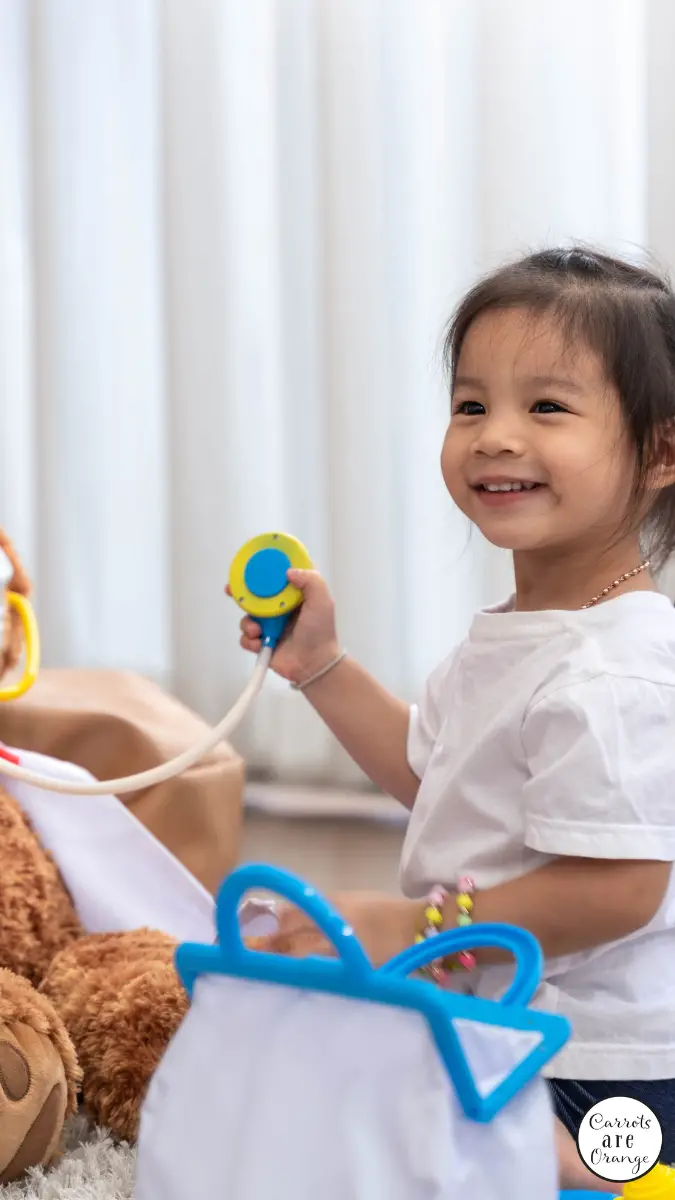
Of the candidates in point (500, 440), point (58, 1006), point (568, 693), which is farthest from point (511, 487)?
point (58, 1006)

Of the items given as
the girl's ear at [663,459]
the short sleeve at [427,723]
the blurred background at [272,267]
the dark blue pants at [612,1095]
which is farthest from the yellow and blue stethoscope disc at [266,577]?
the blurred background at [272,267]

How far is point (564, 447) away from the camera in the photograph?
797mm

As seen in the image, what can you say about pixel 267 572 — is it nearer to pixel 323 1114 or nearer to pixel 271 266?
pixel 323 1114

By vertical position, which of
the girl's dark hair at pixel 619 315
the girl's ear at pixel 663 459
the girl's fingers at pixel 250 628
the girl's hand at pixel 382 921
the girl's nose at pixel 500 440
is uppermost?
the girl's dark hair at pixel 619 315

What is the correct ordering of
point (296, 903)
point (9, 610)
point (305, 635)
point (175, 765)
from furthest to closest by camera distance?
1. point (9, 610)
2. point (305, 635)
3. point (175, 765)
4. point (296, 903)

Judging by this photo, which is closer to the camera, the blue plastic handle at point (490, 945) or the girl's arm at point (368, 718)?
the blue plastic handle at point (490, 945)

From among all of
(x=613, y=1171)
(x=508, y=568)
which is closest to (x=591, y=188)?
(x=508, y=568)

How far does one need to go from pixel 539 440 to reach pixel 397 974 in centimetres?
37

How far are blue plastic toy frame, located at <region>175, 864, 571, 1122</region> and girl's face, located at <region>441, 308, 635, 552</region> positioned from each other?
1.08ft

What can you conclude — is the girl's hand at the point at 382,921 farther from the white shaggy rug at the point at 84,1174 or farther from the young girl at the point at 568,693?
the white shaggy rug at the point at 84,1174

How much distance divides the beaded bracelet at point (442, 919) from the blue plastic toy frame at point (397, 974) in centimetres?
20

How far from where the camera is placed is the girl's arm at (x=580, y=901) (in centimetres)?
74

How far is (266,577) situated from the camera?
2.93ft

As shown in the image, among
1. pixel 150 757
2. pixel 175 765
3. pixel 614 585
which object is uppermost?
pixel 614 585
